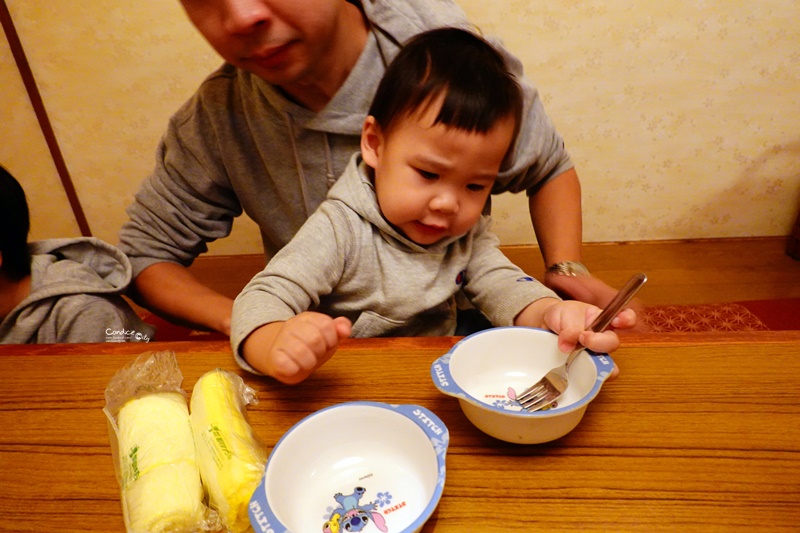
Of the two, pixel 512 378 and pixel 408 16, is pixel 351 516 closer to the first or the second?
pixel 512 378

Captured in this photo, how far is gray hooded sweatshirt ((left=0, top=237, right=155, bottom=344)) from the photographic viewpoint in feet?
3.36

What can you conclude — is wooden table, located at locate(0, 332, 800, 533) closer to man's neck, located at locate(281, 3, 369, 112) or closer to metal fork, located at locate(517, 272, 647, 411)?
metal fork, located at locate(517, 272, 647, 411)

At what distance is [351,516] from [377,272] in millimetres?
429

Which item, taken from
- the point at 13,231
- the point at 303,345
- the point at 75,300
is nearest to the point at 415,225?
the point at 303,345

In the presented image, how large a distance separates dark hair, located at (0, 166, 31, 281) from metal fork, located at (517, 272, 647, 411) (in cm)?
108

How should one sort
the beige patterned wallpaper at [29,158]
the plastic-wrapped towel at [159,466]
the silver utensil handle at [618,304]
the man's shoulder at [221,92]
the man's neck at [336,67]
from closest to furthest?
the plastic-wrapped towel at [159,466] < the silver utensil handle at [618,304] < the man's neck at [336,67] < the man's shoulder at [221,92] < the beige patterned wallpaper at [29,158]

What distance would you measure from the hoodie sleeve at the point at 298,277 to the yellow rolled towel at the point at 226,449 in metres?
0.10

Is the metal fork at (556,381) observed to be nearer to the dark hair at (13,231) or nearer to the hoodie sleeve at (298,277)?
the hoodie sleeve at (298,277)

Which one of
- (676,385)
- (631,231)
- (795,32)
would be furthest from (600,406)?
(795,32)

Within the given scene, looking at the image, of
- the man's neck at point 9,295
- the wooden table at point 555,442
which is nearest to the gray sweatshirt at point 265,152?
the man's neck at point 9,295

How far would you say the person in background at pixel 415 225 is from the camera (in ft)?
2.46

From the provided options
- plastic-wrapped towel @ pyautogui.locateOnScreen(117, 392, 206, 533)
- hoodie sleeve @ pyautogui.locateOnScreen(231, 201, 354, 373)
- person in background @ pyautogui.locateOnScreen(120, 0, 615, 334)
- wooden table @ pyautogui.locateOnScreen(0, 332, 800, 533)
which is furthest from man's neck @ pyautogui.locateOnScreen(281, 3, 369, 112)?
plastic-wrapped towel @ pyautogui.locateOnScreen(117, 392, 206, 533)

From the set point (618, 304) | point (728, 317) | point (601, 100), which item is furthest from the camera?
point (601, 100)

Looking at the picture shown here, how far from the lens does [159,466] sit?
500 mm
